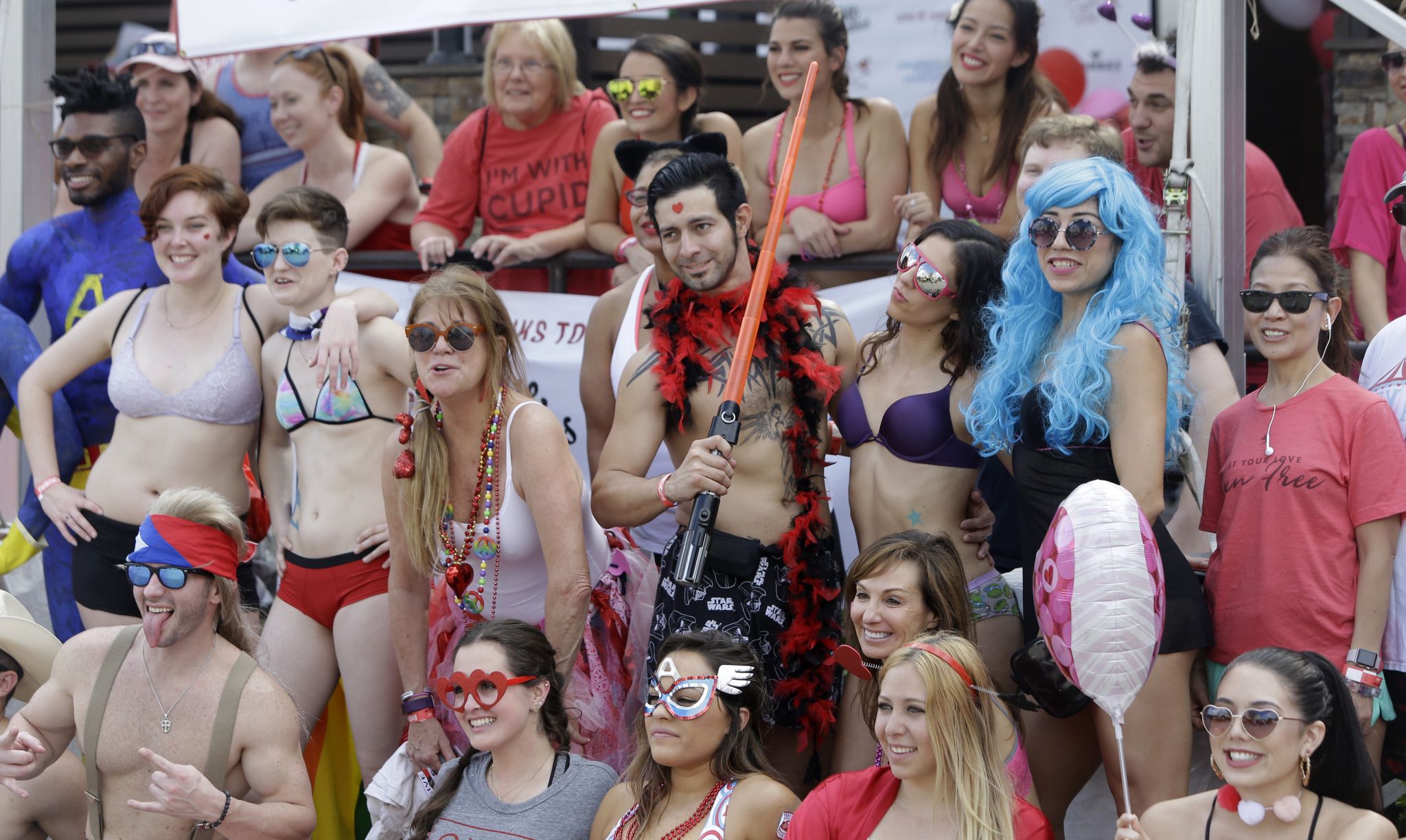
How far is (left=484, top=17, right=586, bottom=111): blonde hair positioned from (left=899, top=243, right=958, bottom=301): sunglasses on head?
2050 millimetres

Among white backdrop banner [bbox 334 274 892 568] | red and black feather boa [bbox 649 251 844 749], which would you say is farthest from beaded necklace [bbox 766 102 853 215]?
red and black feather boa [bbox 649 251 844 749]

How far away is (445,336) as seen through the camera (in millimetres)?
3812

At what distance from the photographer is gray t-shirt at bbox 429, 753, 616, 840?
3445 millimetres

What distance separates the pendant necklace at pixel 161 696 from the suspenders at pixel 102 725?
0.23 ft

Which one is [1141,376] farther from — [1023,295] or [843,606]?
[843,606]

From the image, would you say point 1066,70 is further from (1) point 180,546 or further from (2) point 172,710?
(2) point 172,710

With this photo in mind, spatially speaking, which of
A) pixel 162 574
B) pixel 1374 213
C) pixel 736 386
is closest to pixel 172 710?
pixel 162 574

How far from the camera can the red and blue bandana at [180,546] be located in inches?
147

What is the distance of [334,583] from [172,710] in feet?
1.89

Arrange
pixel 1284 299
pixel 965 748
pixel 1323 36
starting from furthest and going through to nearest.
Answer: pixel 1323 36 < pixel 1284 299 < pixel 965 748

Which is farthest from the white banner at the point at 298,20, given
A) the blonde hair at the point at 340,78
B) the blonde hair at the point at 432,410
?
the blonde hair at the point at 432,410

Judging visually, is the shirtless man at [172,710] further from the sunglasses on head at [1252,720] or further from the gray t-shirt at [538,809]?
the sunglasses on head at [1252,720]

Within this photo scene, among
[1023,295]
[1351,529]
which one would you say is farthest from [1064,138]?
[1351,529]

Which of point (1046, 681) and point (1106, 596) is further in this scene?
point (1046, 681)
